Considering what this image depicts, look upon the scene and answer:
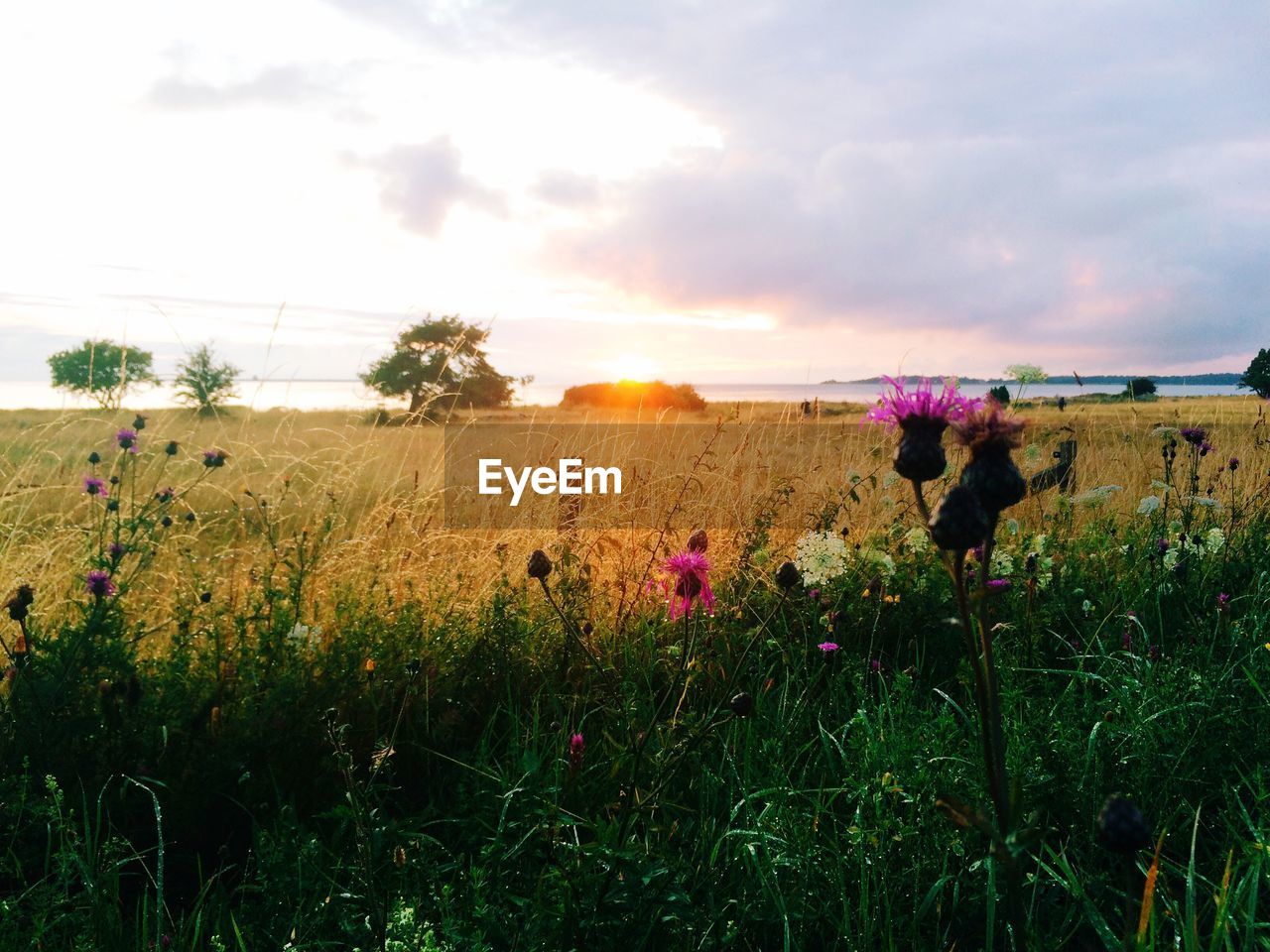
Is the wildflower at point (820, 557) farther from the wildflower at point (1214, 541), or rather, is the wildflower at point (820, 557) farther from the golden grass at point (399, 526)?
the wildflower at point (1214, 541)

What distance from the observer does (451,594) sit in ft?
11.9

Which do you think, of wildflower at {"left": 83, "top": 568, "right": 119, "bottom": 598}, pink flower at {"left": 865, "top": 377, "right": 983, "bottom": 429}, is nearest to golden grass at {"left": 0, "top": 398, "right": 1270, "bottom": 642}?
wildflower at {"left": 83, "top": 568, "right": 119, "bottom": 598}

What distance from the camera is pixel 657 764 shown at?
1997 mm

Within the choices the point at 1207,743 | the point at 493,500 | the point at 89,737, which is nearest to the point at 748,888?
the point at 1207,743

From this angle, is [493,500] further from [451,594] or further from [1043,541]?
[1043,541]

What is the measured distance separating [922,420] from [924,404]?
0.03 m

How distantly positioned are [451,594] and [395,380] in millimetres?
22362

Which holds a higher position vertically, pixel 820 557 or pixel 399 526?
pixel 820 557

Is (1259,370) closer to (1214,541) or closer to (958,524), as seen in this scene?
(1214,541)

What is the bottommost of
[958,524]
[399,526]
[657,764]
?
[657,764]

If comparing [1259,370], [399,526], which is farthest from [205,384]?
[1259,370]

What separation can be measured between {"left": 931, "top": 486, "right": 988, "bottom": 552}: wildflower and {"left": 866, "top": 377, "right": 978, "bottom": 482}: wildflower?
111 millimetres

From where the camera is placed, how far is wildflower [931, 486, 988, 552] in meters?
1.05

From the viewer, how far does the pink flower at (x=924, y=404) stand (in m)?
1.22
